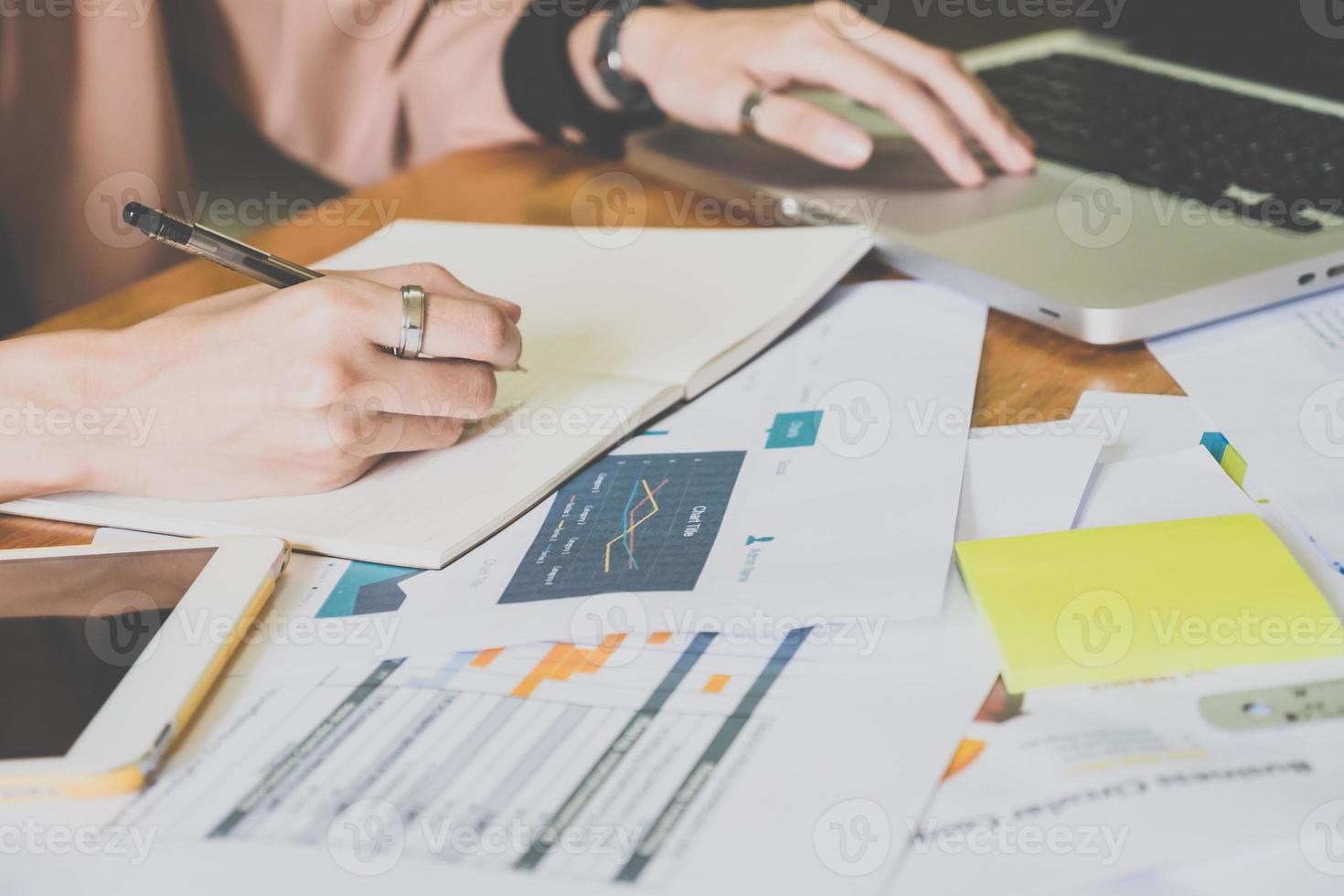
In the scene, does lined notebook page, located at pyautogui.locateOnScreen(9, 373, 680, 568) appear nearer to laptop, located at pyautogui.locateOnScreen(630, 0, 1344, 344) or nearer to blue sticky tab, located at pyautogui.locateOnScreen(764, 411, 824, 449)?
blue sticky tab, located at pyautogui.locateOnScreen(764, 411, 824, 449)

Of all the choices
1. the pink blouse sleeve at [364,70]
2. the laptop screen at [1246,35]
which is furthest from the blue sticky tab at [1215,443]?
the pink blouse sleeve at [364,70]

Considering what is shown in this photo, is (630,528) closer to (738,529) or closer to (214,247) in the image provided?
(738,529)

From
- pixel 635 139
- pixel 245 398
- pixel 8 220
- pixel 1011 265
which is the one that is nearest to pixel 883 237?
pixel 1011 265

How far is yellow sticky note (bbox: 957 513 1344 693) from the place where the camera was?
42 cm

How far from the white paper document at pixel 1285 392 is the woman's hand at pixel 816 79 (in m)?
0.25

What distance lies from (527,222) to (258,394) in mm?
410

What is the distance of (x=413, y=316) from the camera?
0.57 meters

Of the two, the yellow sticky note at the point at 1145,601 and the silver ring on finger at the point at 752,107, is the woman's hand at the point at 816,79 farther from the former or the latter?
the yellow sticky note at the point at 1145,601

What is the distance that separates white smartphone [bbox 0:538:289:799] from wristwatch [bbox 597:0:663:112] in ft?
2.18

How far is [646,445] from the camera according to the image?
625 millimetres

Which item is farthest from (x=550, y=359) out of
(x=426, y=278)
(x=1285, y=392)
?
(x=1285, y=392)

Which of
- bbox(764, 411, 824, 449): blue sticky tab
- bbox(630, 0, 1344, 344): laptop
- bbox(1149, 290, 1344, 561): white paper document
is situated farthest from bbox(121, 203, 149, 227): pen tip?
bbox(1149, 290, 1344, 561): white paper document

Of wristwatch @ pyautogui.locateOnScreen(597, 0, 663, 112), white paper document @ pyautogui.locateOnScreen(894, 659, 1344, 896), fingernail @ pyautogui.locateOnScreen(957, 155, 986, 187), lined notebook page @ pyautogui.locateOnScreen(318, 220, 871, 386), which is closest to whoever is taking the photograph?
white paper document @ pyautogui.locateOnScreen(894, 659, 1344, 896)

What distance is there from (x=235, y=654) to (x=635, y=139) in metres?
0.68
